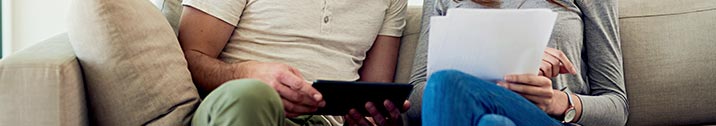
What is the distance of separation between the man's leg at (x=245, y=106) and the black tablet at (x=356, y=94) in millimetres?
177

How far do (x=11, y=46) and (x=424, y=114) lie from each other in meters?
1.94

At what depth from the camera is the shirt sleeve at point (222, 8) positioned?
62.9 inches

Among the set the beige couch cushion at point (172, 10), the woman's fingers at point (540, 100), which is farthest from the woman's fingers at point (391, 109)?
the beige couch cushion at point (172, 10)

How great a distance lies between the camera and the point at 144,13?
1.39 m

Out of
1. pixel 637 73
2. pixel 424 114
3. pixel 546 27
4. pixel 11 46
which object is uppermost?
pixel 546 27

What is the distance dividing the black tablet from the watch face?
296 mm

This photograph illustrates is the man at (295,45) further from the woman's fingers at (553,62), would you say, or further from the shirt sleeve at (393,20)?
the woman's fingers at (553,62)

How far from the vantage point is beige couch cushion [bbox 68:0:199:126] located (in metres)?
1.30

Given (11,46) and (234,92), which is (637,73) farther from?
(11,46)

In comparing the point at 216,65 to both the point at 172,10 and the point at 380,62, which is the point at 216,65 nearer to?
the point at 172,10

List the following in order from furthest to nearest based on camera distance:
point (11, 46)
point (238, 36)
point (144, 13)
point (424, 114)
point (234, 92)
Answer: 1. point (11, 46)
2. point (238, 36)
3. point (144, 13)
4. point (424, 114)
5. point (234, 92)

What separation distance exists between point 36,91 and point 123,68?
12 centimetres

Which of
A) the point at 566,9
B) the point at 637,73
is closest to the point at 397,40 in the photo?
the point at 566,9

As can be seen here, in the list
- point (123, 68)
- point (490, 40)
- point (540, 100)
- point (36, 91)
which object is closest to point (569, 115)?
point (540, 100)
